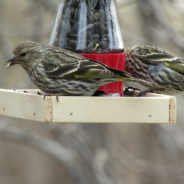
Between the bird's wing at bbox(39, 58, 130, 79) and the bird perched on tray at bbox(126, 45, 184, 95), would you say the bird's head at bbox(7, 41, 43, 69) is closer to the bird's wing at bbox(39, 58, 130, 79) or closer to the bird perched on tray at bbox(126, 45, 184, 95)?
the bird's wing at bbox(39, 58, 130, 79)

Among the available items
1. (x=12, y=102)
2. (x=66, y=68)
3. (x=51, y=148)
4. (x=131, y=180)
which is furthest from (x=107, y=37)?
(x=131, y=180)

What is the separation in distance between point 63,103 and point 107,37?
1.40 metres

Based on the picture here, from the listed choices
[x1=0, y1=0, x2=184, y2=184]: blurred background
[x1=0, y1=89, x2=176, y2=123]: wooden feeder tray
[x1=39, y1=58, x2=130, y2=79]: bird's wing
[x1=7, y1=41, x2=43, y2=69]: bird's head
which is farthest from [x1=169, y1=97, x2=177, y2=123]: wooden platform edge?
[x1=0, y1=0, x2=184, y2=184]: blurred background

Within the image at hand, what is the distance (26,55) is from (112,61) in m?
0.98

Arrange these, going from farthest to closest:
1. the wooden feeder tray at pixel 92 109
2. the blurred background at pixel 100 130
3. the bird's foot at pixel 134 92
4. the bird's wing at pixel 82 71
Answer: the blurred background at pixel 100 130 < the bird's foot at pixel 134 92 < the bird's wing at pixel 82 71 < the wooden feeder tray at pixel 92 109

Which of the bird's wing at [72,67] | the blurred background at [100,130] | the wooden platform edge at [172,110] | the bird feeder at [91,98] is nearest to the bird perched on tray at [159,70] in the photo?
Result: the bird feeder at [91,98]

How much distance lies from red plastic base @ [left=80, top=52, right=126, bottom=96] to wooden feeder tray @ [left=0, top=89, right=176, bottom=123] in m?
0.84

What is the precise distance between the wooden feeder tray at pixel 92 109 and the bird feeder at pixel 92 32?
2.85ft

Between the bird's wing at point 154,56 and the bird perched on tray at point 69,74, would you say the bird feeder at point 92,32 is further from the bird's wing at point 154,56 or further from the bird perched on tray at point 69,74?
the bird's wing at point 154,56

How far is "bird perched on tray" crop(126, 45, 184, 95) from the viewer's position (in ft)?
22.3

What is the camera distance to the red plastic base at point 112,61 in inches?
250

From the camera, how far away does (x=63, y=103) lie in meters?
5.38

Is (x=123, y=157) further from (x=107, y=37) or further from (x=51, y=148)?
(x=107, y=37)

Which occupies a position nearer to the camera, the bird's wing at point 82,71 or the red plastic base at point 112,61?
the bird's wing at point 82,71
